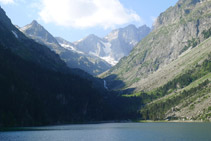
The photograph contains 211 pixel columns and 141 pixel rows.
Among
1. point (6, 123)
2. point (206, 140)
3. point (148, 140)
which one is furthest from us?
point (6, 123)

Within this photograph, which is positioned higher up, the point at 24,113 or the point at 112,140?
the point at 24,113

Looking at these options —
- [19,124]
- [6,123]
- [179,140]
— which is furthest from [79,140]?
[19,124]

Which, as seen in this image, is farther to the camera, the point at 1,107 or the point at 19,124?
the point at 19,124

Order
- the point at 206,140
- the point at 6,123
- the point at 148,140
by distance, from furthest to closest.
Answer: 1. the point at 6,123
2. the point at 148,140
3. the point at 206,140

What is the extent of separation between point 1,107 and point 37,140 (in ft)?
279

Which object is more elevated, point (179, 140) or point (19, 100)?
point (19, 100)

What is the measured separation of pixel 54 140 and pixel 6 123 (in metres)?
80.9

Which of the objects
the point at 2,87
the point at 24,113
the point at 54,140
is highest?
the point at 2,87

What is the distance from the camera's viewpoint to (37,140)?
3922 inches

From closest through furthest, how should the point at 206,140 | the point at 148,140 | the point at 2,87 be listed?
the point at 206,140 → the point at 148,140 → the point at 2,87

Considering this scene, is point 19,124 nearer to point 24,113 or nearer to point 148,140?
point 24,113

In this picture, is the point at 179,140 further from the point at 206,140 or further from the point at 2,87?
the point at 2,87

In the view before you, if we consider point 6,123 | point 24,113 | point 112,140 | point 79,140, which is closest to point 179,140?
point 112,140

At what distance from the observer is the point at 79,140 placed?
339 feet
